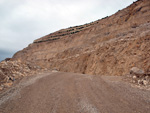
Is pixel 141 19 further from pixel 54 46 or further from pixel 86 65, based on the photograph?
pixel 54 46

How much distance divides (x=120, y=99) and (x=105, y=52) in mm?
10698

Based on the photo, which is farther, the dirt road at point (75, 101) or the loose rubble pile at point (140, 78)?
the loose rubble pile at point (140, 78)

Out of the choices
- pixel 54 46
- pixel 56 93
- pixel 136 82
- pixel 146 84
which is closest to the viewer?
pixel 56 93

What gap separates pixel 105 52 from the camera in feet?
45.4

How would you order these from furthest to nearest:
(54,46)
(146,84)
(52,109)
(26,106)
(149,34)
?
(54,46) → (149,34) → (146,84) → (26,106) → (52,109)

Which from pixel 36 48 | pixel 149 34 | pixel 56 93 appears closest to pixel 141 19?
pixel 149 34

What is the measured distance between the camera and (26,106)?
3479mm

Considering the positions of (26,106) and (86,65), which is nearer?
(26,106)

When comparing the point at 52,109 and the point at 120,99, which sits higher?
the point at 52,109

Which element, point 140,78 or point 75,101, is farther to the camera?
point 140,78

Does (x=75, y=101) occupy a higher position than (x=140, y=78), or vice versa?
(x=75, y=101)

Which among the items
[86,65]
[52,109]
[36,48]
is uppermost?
[36,48]

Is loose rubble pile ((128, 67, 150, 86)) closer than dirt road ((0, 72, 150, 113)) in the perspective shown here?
No

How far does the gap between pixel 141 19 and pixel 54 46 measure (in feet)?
83.5
